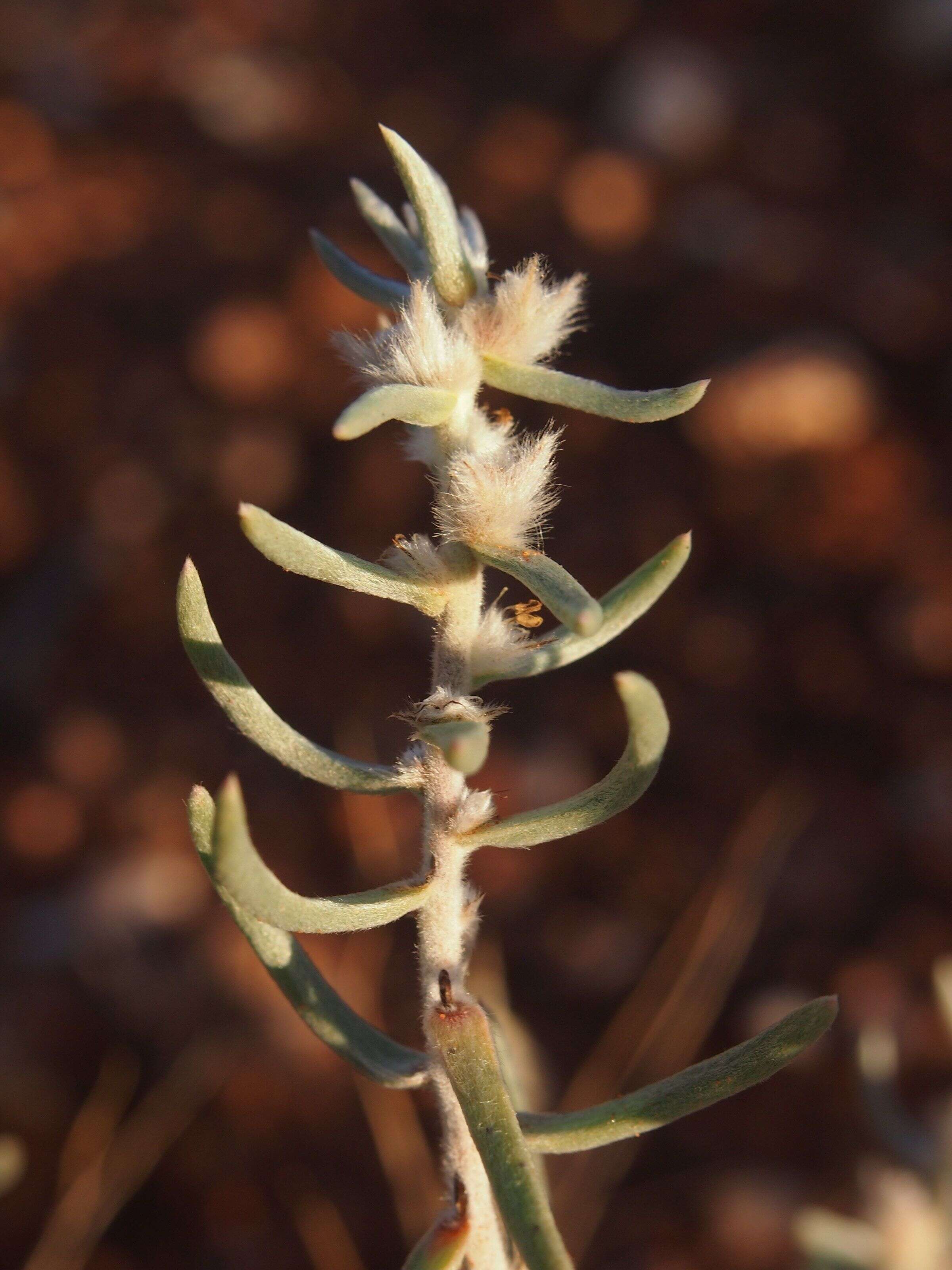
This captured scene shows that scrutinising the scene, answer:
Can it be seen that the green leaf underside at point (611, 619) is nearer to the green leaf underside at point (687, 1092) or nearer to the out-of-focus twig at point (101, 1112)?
the green leaf underside at point (687, 1092)

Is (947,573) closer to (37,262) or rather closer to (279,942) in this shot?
(279,942)

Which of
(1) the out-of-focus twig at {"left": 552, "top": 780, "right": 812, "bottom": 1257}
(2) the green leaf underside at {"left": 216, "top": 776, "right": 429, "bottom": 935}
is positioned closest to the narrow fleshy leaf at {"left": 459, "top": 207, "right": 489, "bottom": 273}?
(2) the green leaf underside at {"left": 216, "top": 776, "right": 429, "bottom": 935}

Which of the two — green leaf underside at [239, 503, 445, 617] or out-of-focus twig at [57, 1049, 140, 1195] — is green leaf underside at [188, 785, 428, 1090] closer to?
green leaf underside at [239, 503, 445, 617]

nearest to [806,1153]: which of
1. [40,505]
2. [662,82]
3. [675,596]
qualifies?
[675,596]

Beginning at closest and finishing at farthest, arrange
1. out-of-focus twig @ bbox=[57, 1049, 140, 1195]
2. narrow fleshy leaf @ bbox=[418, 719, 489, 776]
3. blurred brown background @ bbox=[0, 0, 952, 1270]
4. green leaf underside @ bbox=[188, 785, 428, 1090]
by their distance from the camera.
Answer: narrow fleshy leaf @ bbox=[418, 719, 489, 776] < green leaf underside @ bbox=[188, 785, 428, 1090] < out-of-focus twig @ bbox=[57, 1049, 140, 1195] < blurred brown background @ bbox=[0, 0, 952, 1270]

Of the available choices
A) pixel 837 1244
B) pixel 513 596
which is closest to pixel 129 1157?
pixel 837 1244

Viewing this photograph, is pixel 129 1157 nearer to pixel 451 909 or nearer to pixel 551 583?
pixel 451 909
